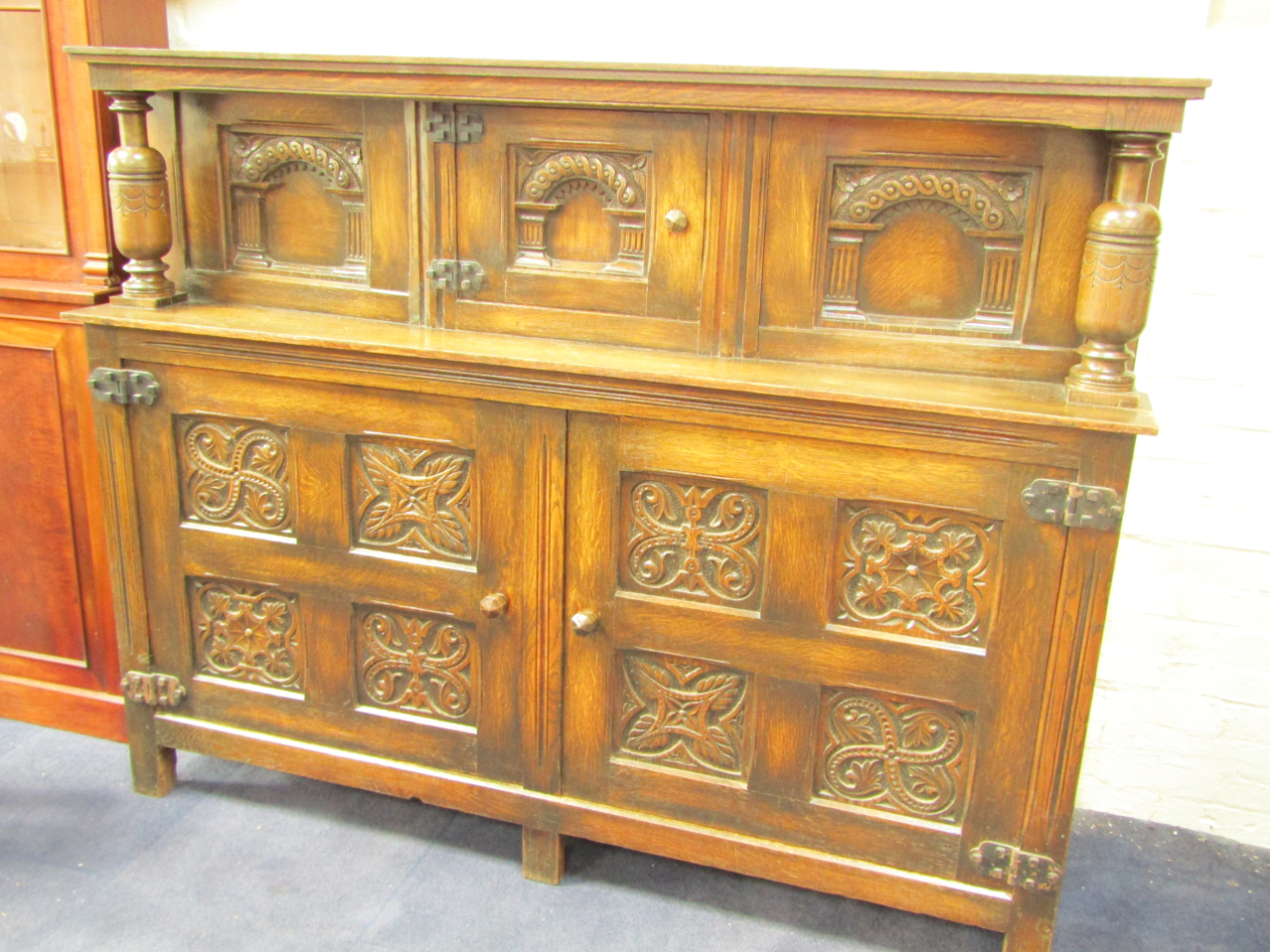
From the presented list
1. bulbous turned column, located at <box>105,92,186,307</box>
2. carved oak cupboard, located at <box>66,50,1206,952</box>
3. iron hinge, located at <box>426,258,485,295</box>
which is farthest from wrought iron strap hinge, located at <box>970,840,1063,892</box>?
bulbous turned column, located at <box>105,92,186,307</box>

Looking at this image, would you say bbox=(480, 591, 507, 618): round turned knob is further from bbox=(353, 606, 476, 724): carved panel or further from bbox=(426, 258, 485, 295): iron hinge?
bbox=(426, 258, 485, 295): iron hinge

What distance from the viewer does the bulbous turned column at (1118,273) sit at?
1665 mm

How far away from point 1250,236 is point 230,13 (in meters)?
2.23

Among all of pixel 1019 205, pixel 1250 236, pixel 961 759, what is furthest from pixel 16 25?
pixel 1250 236

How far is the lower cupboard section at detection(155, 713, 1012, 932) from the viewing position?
1.96 metres

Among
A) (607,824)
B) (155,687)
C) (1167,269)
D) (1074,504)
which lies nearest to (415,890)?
(607,824)

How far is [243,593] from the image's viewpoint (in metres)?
2.30

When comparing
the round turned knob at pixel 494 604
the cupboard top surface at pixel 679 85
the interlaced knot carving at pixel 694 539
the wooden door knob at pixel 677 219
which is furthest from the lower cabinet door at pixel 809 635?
the cupboard top surface at pixel 679 85

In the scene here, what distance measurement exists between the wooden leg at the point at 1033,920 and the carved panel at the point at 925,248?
3.22 feet

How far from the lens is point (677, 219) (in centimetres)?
194

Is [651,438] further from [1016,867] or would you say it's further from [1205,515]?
[1205,515]

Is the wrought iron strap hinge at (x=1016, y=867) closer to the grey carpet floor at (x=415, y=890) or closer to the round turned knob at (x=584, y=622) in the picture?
the grey carpet floor at (x=415, y=890)

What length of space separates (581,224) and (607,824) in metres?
1.14

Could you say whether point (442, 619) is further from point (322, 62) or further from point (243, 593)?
point (322, 62)
